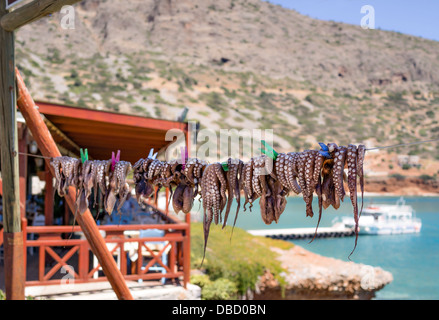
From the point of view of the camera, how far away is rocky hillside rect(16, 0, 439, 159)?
151ft

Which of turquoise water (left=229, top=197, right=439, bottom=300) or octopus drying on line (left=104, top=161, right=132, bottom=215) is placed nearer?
octopus drying on line (left=104, top=161, right=132, bottom=215)

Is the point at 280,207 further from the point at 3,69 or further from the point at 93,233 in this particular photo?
the point at 3,69

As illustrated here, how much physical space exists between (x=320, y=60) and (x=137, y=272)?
65.6 meters

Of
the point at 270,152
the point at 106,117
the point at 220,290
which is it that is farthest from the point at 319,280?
the point at 270,152

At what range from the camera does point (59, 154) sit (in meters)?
3.85

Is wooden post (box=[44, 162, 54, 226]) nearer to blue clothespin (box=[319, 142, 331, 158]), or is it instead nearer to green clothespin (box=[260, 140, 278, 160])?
green clothespin (box=[260, 140, 278, 160])

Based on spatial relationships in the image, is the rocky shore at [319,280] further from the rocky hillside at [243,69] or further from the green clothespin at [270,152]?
the rocky hillside at [243,69]

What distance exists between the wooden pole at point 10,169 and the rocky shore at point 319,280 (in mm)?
5578

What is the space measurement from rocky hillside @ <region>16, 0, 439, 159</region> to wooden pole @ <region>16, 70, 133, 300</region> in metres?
37.6

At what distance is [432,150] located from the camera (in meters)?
47.0

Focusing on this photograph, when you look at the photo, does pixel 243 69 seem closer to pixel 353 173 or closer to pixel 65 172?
pixel 65 172

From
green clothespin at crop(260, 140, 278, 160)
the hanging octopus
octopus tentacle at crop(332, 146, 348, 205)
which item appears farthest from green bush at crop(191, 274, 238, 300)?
octopus tentacle at crop(332, 146, 348, 205)

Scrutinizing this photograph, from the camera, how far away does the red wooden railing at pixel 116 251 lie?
19.0 ft
